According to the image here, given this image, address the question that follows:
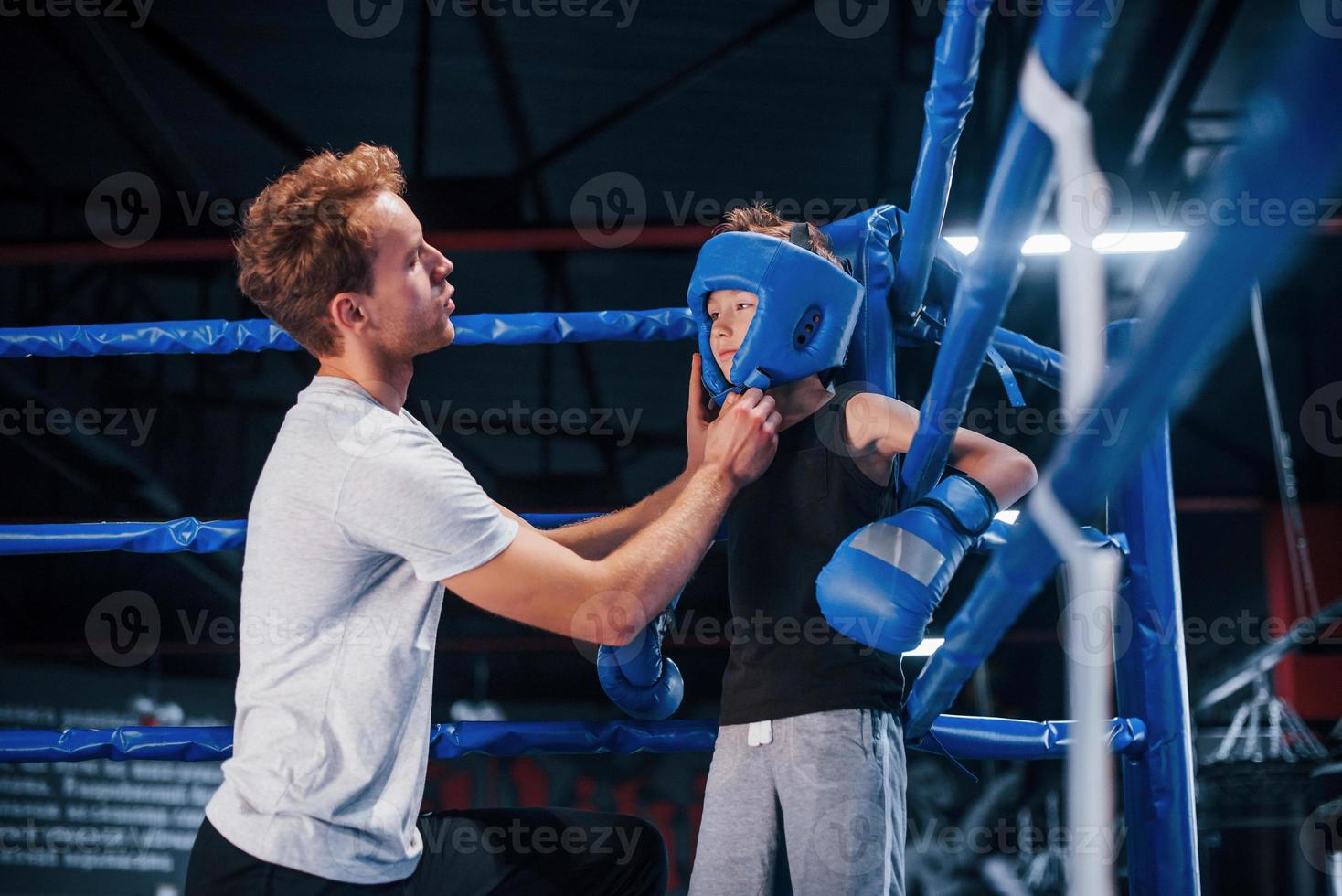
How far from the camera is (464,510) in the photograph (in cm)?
122

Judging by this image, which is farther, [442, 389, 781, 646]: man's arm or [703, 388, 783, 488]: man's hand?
[703, 388, 783, 488]: man's hand

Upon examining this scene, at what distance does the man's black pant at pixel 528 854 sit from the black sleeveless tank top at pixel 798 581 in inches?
8.6

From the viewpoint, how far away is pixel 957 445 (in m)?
1.42

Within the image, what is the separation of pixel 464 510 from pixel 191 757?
825mm

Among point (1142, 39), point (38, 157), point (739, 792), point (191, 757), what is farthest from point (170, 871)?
point (1142, 39)

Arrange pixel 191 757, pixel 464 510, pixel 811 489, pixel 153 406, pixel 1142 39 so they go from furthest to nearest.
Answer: pixel 153 406 → pixel 1142 39 → pixel 191 757 → pixel 811 489 → pixel 464 510

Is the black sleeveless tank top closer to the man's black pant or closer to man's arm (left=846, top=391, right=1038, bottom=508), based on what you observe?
man's arm (left=846, top=391, right=1038, bottom=508)

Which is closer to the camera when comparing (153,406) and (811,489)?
(811,489)

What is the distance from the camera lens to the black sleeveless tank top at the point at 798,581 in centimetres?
139

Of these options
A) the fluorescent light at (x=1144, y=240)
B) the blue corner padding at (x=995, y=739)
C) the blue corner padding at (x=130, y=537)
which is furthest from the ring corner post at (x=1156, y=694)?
the fluorescent light at (x=1144, y=240)

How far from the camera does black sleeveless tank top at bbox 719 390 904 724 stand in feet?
4.55

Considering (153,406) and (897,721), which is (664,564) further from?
(153,406)

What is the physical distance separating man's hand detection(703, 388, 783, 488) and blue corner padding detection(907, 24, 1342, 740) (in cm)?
68

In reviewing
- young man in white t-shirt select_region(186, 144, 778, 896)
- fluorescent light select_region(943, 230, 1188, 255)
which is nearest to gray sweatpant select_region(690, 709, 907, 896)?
young man in white t-shirt select_region(186, 144, 778, 896)
